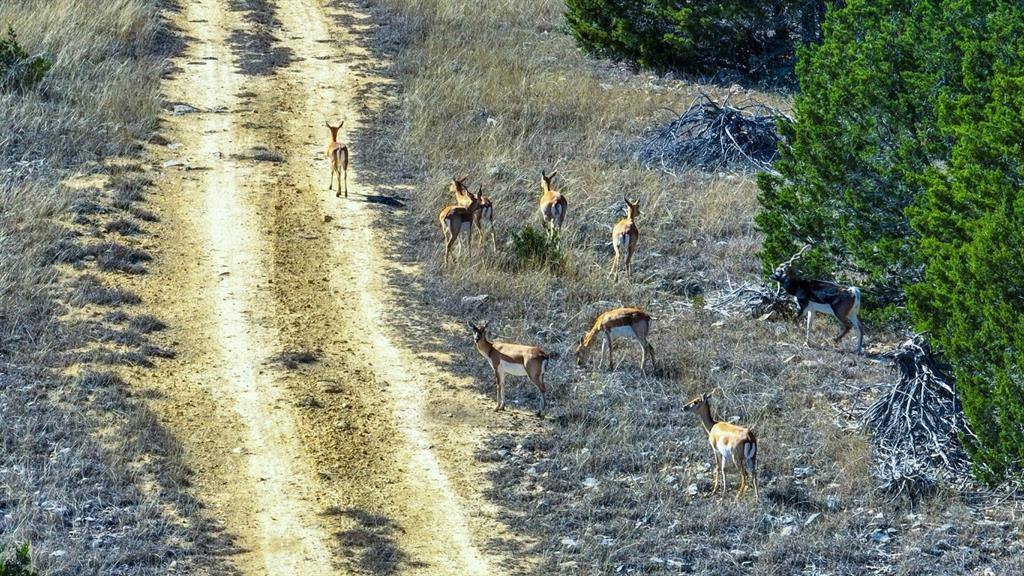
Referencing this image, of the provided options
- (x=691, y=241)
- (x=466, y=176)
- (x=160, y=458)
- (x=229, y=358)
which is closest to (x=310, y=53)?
(x=466, y=176)

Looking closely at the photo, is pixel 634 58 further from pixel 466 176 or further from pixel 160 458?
pixel 160 458

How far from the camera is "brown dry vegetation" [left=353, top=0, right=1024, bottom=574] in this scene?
14531mm

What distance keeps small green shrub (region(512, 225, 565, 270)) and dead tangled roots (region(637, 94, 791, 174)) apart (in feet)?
18.0

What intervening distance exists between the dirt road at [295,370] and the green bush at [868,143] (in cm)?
560

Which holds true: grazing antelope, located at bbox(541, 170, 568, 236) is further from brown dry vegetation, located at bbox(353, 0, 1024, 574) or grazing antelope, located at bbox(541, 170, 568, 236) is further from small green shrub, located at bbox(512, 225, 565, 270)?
brown dry vegetation, located at bbox(353, 0, 1024, 574)

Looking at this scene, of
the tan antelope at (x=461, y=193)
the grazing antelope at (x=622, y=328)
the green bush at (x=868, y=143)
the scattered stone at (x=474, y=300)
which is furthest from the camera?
the tan antelope at (x=461, y=193)

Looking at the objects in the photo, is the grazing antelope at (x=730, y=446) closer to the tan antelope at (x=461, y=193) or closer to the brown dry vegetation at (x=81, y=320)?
the brown dry vegetation at (x=81, y=320)

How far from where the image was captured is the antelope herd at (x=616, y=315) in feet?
50.3

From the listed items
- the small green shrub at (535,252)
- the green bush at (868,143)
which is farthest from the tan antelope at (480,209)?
the green bush at (868,143)

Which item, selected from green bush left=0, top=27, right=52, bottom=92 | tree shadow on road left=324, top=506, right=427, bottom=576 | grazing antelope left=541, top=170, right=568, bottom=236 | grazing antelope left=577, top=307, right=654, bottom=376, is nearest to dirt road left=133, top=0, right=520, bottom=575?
tree shadow on road left=324, top=506, right=427, bottom=576

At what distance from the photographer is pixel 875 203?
63.5ft

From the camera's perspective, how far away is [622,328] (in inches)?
709

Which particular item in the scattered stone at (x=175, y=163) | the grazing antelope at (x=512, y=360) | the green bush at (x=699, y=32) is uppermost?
the green bush at (x=699, y=32)

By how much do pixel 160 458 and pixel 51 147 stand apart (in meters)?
10.8
